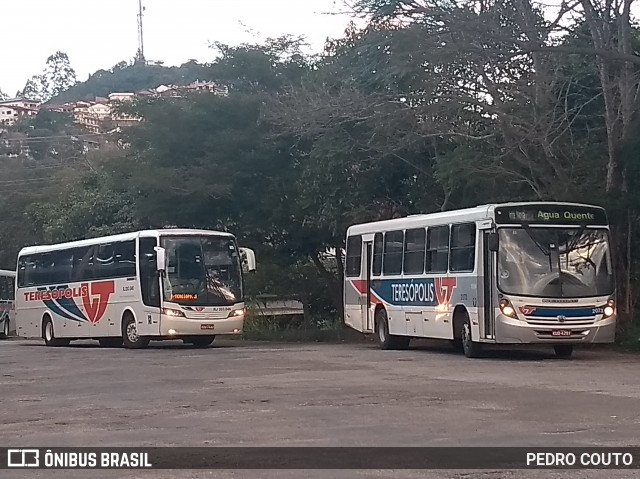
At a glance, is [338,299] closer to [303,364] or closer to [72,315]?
[72,315]

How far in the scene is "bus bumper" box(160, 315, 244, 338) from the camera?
2684 centimetres

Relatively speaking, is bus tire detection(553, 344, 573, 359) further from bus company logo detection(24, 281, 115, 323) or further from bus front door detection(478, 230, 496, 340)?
bus company logo detection(24, 281, 115, 323)

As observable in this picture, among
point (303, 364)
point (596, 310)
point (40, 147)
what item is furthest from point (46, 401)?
point (40, 147)

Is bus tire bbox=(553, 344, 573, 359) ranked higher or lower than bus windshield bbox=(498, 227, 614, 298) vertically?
lower

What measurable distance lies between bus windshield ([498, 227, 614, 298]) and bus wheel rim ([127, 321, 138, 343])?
455 inches

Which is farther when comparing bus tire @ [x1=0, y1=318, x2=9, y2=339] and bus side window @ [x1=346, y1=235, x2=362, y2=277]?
bus tire @ [x1=0, y1=318, x2=9, y2=339]

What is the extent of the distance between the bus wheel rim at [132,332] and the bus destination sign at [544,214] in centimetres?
1160

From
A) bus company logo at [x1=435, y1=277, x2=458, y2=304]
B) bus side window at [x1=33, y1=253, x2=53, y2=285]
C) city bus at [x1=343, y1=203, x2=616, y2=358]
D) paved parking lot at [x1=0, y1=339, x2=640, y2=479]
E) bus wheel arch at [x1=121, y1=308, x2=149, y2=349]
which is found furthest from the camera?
bus side window at [x1=33, y1=253, x2=53, y2=285]

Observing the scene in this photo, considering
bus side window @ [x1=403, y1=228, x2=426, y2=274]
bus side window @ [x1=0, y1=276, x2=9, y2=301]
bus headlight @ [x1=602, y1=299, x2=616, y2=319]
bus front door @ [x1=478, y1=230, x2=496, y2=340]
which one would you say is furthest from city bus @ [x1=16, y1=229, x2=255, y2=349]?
bus side window @ [x1=0, y1=276, x2=9, y2=301]

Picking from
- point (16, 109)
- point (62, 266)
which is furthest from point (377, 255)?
point (16, 109)

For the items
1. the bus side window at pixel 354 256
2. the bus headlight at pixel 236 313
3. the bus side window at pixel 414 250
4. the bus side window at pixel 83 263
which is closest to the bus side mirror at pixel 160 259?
the bus headlight at pixel 236 313

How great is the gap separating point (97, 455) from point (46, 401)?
5.12 meters

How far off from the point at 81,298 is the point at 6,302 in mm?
18135

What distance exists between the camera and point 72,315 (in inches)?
1248
